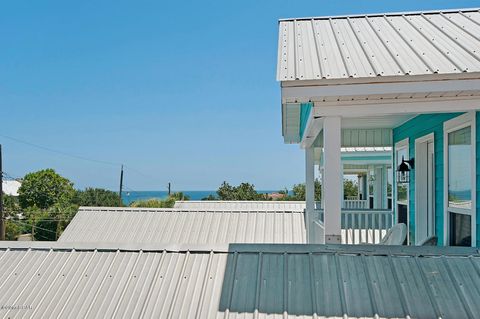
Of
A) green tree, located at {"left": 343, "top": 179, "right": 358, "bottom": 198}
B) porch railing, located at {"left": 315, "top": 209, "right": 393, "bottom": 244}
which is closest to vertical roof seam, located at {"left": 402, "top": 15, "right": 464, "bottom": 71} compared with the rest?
porch railing, located at {"left": 315, "top": 209, "right": 393, "bottom": 244}

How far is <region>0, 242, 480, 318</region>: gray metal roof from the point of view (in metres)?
2.66

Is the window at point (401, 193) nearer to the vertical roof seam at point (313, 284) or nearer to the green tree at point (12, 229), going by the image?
the vertical roof seam at point (313, 284)

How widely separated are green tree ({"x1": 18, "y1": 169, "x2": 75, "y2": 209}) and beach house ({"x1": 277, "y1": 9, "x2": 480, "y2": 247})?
94.1ft

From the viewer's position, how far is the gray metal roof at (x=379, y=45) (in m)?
3.31

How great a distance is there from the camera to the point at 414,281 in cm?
285

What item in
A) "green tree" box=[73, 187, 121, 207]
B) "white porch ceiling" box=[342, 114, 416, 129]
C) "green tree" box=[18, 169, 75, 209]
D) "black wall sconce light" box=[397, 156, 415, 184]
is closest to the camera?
"white porch ceiling" box=[342, 114, 416, 129]

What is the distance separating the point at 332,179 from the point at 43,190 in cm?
3166

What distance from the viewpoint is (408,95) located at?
329 cm

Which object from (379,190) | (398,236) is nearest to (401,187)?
(398,236)

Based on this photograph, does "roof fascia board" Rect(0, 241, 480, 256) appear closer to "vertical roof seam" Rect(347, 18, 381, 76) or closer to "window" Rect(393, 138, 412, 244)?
"vertical roof seam" Rect(347, 18, 381, 76)

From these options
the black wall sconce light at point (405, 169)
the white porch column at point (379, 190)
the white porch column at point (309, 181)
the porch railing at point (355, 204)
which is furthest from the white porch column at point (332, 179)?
the porch railing at point (355, 204)

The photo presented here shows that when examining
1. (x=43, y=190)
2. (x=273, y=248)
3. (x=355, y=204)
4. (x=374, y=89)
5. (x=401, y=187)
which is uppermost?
(x=374, y=89)

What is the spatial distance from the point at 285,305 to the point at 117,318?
1.26 meters

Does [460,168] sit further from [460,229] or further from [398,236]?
[398,236]
